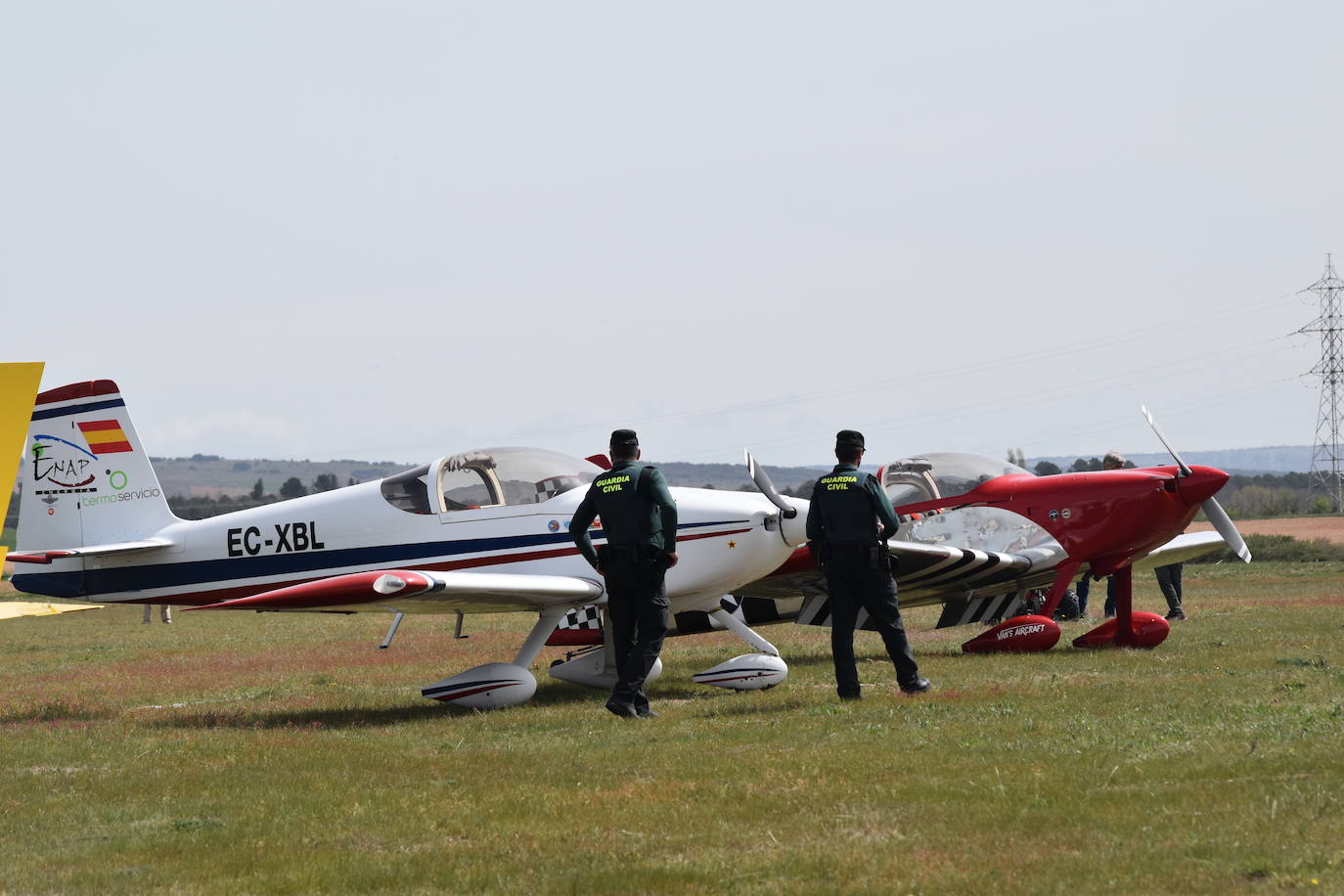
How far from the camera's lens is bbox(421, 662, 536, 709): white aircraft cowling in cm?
1123

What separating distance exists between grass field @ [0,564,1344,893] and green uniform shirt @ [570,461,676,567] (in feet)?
4.25

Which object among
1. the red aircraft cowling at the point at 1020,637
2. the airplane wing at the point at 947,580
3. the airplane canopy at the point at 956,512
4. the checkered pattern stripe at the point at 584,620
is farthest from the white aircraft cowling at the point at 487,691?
the airplane canopy at the point at 956,512

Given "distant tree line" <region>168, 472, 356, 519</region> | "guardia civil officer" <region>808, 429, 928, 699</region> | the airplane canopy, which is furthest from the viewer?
"distant tree line" <region>168, 472, 356, 519</region>

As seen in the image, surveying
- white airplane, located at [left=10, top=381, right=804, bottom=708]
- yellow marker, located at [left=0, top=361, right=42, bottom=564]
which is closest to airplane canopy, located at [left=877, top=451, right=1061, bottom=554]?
white airplane, located at [left=10, top=381, right=804, bottom=708]

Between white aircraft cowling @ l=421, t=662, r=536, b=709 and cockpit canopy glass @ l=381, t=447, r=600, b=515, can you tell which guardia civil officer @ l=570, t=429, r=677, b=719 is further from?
cockpit canopy glass @ l=381, t=447, r=600, b=515

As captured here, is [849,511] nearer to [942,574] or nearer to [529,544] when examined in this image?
[529,544]

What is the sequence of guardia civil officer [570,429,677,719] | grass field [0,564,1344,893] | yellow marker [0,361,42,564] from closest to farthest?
yellow marker [0,361,42,564] → grass field [0,564,1344,893] → guardia civil officer [570,429,677,719]

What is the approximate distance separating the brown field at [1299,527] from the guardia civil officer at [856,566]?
33.6 meters

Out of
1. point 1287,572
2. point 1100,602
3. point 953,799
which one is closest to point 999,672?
point 953,799

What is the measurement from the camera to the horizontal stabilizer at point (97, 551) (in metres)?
13.2

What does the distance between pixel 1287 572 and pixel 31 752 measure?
1063 inches

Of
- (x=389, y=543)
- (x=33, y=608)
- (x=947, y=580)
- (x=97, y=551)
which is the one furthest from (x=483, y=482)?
(x=33, y=608)

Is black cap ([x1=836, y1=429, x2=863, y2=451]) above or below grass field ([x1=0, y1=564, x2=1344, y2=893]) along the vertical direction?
above

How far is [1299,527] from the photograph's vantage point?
49094 mm
